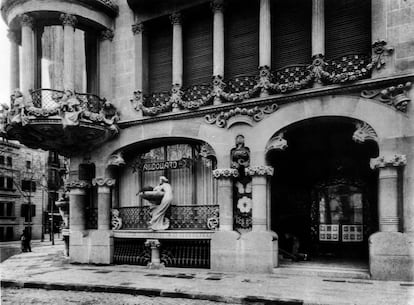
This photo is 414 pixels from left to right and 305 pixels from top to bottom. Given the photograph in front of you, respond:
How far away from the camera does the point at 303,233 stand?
17406 mm

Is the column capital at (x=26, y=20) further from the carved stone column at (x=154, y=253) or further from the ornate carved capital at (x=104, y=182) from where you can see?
the carved stone column at (x=154, y=253)

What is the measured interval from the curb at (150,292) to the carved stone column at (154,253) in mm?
3732

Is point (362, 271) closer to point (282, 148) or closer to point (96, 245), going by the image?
point (282, 148)

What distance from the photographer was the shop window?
15.8 metres

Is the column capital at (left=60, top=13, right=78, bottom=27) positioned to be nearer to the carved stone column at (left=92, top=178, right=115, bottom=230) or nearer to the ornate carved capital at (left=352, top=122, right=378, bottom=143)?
the carved stone column at (left=92, top=178, right=115, bottom=230)

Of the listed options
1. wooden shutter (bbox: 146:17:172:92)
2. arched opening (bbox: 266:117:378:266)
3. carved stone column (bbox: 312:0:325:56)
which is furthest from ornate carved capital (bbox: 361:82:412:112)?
wooden shutter (bbox: 146:17:172:92)

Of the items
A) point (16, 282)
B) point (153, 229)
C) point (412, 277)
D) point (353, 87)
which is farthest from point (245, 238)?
point (16, 282)

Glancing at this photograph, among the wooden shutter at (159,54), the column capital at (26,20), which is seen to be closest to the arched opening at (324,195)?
the wooden shutter at (159,54)

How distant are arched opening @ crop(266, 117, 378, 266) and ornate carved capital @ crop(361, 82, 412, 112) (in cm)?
293

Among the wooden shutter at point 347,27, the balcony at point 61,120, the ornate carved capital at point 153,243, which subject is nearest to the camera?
the wooden shutter at point 347,27

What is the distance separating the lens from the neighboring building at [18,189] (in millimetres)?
45500

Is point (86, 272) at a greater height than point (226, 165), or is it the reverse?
point (226, 165)

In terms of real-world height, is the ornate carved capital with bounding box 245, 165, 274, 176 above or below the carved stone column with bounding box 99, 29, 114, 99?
below

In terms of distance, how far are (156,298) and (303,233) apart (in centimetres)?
865
